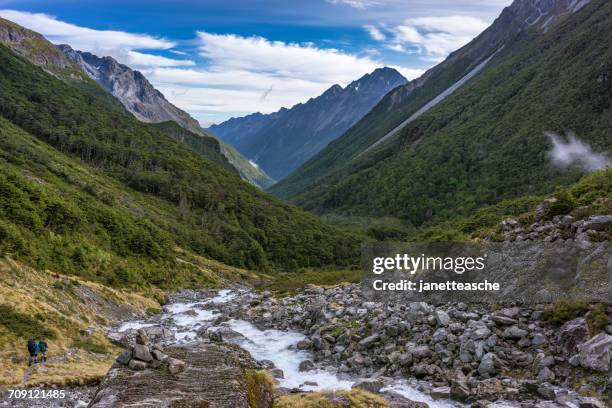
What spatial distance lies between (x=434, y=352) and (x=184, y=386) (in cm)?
1328

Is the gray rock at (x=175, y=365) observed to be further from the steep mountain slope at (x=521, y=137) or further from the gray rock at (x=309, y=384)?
the steep mountain slope at (x=521, y=137)

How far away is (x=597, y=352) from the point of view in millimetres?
17250

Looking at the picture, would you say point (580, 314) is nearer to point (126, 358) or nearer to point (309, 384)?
point (309, 384)

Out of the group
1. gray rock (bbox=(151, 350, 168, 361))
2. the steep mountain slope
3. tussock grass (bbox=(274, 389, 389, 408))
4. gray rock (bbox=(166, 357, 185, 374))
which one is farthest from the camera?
the steep mountain slope

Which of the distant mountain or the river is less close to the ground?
the distant mountain

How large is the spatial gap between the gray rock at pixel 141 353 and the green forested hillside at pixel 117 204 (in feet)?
99.5

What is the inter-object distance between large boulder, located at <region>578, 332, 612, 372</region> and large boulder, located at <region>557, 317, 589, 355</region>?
1.53 ft

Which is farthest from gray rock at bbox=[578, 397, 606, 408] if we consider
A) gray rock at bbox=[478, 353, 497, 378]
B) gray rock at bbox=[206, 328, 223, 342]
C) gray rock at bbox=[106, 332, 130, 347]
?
gray rock at bbox=[106, 332, 130, 347]

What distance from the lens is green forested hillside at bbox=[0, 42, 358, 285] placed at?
4881 cm

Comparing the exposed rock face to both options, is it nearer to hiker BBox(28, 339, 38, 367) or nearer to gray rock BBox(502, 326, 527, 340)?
gray rock BBox(502, 326, 527, 340)

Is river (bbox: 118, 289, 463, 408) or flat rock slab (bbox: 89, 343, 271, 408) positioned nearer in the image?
flat rock slab (bbox: 89, 343, 271, 408)

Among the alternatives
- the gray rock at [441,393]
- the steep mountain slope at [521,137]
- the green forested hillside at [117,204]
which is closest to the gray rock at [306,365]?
the gray rock at [441,393]

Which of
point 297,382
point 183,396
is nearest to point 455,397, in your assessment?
point 297,382

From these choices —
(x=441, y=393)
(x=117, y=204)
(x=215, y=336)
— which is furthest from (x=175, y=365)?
(x=117, y=204)
